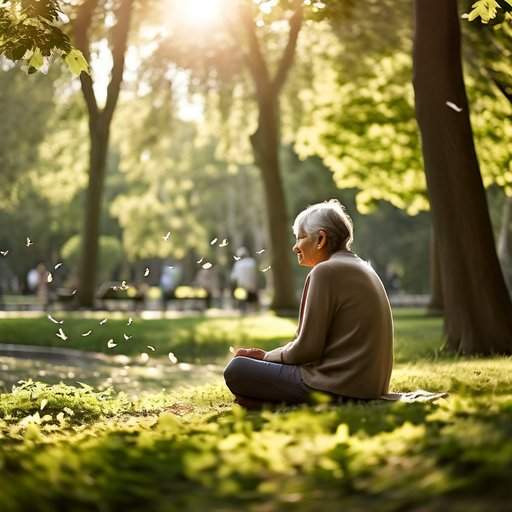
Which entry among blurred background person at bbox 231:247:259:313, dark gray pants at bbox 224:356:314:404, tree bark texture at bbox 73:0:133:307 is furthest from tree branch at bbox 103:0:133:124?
dark gray pants at bbox 224:356:314:404

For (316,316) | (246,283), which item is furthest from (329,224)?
(246,283)

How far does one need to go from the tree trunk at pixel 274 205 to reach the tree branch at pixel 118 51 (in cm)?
478

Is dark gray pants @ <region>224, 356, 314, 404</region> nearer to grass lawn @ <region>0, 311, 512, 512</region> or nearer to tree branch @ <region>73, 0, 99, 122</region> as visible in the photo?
grass lawn @ <region>0, 311, 512, 512</region>

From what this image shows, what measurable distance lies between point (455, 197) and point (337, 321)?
659 cm

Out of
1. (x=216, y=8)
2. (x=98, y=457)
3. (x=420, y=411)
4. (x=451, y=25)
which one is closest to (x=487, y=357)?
(x=451, y=25)

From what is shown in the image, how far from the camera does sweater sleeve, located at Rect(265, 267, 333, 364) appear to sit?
25.2 ft

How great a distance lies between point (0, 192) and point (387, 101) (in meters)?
17.9

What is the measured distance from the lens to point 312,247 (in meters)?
7.91

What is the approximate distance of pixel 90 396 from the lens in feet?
34.5

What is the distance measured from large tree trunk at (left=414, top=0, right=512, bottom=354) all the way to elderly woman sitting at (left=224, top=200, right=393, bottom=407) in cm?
601

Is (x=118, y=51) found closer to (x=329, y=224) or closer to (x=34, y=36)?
(x=34, y=36)

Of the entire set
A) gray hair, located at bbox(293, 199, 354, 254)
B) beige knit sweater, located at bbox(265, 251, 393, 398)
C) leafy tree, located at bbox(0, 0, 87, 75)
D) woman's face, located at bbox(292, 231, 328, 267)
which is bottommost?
beige knit sweater, located at bbox(265, 251, 393, 398)

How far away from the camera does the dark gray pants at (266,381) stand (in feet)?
26.4

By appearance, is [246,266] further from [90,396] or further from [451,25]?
[90,396]
